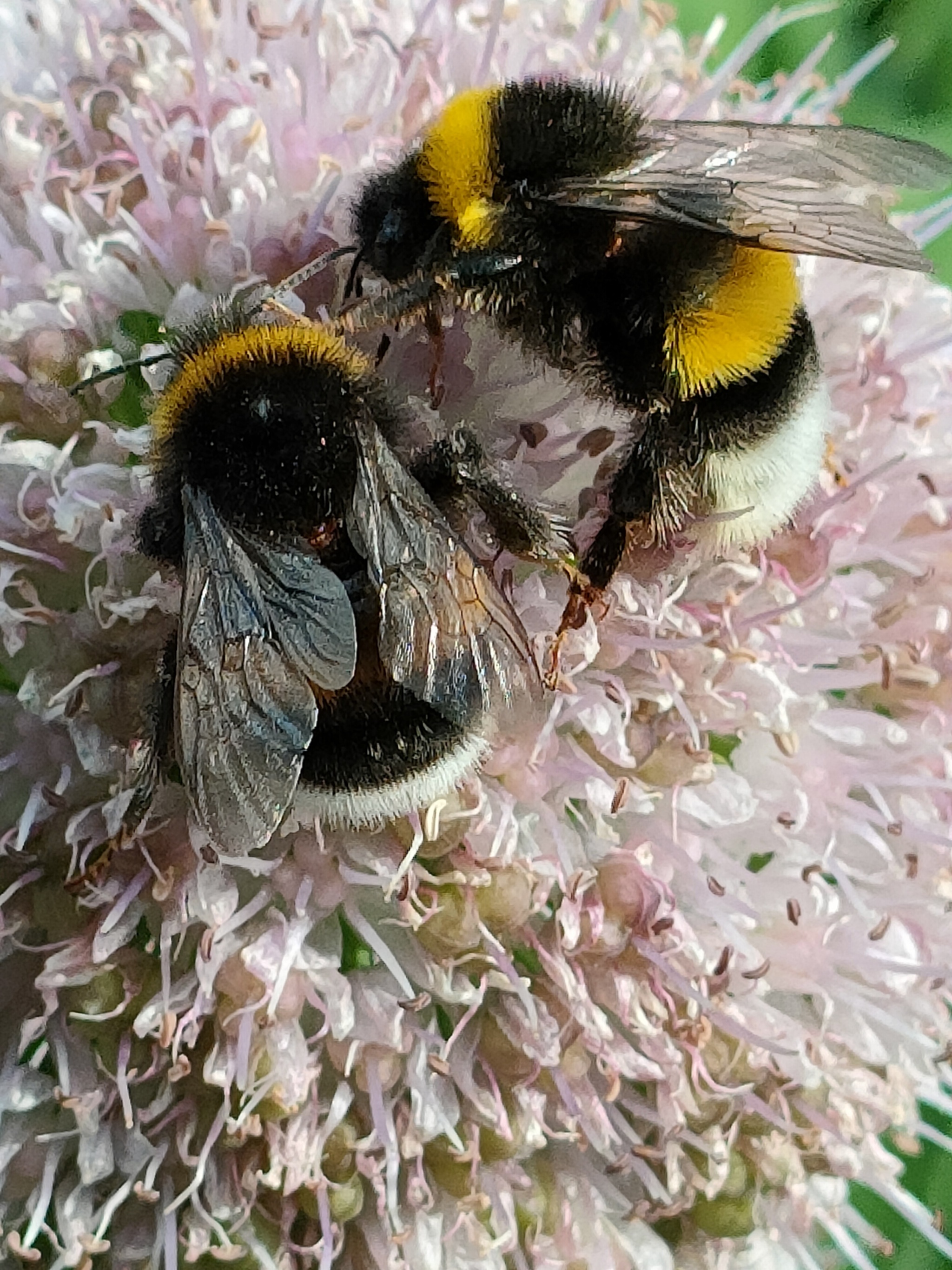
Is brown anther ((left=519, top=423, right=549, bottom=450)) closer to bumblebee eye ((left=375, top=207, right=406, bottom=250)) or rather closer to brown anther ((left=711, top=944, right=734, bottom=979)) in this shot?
bumblebee eye ((left=375, top=207, right=406, bottom=250))

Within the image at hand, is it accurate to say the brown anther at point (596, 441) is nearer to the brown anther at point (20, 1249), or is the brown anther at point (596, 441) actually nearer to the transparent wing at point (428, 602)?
the transparent wing at point (428, 602)

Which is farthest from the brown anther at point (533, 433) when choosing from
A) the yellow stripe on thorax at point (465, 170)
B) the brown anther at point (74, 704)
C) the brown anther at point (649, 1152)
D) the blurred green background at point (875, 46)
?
the blurred green background at point (875, 46)

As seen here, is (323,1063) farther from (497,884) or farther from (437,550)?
(437,550)

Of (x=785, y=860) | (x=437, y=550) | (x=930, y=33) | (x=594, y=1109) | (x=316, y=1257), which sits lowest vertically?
(x=316, y=1257)

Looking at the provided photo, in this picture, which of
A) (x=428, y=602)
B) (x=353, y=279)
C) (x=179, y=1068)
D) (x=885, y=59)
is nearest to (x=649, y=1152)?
(x=179, y=1068)

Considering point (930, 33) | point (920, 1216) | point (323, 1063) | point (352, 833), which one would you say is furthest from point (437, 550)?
point (930, 33)

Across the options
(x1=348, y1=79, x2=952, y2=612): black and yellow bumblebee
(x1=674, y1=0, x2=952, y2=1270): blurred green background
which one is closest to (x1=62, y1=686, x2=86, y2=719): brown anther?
(x1=348, y1=79, x2=952, y2=612): black and yellow bumblebee

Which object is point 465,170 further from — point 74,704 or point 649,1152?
point 649,1152
